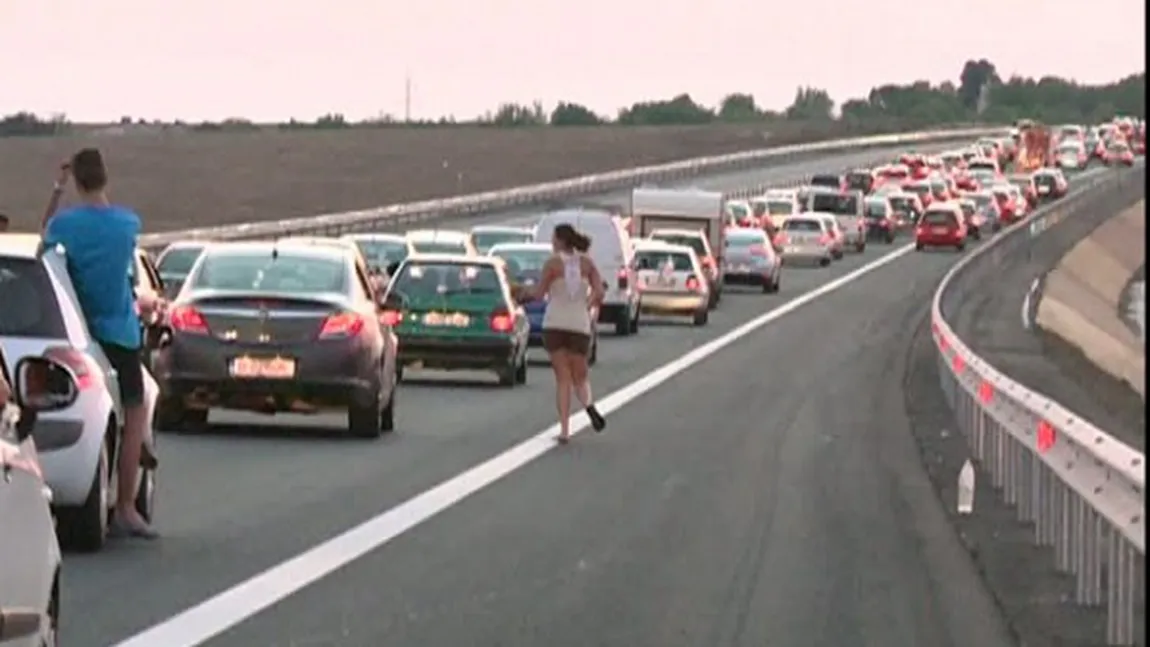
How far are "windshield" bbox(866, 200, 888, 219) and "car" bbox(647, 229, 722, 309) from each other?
120 feet

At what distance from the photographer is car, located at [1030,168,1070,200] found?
127m

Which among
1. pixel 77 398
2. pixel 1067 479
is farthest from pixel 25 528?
pixel 1067 479

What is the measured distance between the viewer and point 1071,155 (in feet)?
517

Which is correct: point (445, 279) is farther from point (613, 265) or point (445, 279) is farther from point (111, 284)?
point (111, 284)

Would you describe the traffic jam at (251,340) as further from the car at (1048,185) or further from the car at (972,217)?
the car at (1048,185)

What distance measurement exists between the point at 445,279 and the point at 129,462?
60.7 feet

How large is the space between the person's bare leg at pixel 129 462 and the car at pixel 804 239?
68.6 meters

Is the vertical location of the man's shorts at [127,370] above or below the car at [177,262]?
above

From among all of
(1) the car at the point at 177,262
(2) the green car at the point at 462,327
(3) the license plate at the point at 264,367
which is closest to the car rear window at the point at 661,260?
(1) the car at the point at 177,262

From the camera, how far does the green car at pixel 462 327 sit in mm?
33625

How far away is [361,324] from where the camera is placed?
2511cm

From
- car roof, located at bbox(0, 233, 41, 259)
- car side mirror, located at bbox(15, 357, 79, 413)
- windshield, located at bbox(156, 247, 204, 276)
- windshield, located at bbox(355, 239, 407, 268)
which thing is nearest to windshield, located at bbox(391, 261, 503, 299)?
windshield, located at bbox(156, 247, 204, 276)

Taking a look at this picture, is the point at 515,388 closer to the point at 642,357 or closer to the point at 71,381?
the point at 642,357

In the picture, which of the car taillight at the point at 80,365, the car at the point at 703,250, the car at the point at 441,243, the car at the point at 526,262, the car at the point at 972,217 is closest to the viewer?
the car taillight at the point at 80,365
